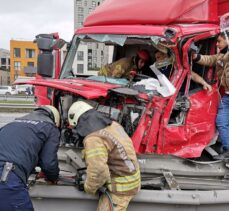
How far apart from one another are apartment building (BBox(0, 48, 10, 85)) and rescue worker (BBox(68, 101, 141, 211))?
76909mm

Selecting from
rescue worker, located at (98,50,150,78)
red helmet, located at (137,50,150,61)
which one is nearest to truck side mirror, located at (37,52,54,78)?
rescue worker, located at (98,50,150,78)

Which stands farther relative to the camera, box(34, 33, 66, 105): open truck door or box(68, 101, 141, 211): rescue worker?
box(34, 33, 66, 105): open truck door

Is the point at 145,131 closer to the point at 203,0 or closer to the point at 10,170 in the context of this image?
the point at 10,170

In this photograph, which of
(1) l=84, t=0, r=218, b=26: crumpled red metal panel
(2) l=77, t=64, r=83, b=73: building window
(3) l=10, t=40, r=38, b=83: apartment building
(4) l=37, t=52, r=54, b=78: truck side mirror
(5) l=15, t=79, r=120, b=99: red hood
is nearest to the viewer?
(5) l=15, t=79, r=120, b=99: red hood

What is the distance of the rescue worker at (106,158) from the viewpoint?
321 centimetres

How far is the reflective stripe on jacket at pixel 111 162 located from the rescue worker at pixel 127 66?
185cm

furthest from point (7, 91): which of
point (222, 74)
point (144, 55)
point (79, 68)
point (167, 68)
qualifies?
point (222, 74)

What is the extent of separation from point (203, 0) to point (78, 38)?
174cm

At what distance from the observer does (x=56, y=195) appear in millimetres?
→ 3473

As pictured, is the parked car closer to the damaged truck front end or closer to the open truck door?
the open truck door

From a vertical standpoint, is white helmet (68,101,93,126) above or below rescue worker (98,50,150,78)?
A: below

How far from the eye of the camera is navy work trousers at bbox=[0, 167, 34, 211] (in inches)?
118

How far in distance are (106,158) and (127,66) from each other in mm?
2371

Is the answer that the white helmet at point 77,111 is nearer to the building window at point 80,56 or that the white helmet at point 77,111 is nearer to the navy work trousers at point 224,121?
the navy work trousers at point 224,121
